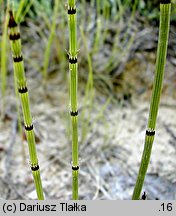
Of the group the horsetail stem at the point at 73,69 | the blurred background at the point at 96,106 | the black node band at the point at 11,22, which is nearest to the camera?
the black node band at the point at 11,22

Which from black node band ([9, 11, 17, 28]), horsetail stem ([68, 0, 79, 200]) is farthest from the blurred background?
black node band ([9, 11, 17, 28])

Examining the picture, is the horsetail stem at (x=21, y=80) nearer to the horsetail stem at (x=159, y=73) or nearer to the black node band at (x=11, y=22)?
the black node band at (x=11, y=22)

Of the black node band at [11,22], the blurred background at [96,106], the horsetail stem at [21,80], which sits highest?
the blurred background at [96,106]

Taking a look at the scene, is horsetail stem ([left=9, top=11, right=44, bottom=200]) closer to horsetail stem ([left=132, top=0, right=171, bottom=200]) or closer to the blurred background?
horsetail stem ([left=132, top=0, right=171, bottom=200])

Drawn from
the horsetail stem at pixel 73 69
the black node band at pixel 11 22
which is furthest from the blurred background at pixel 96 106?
the black node band at pixel 11 22

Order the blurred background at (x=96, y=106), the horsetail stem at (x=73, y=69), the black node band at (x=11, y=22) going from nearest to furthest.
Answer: the black node band at (x=11, y=22) → the horsetail stem at (x=73, y=69) → the blurred background at (x=96, y=106)

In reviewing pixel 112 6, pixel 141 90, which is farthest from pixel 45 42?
pixel 141 90

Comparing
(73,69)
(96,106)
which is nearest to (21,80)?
(73,69)

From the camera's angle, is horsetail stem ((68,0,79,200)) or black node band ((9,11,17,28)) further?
horsetail stem ((68,0,79,200))

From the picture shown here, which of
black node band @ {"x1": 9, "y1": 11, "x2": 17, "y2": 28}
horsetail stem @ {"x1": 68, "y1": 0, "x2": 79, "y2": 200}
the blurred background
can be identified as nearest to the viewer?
black node band @ {"x1": 9, "y1": 11, "x2": 17, "y2": 28}
